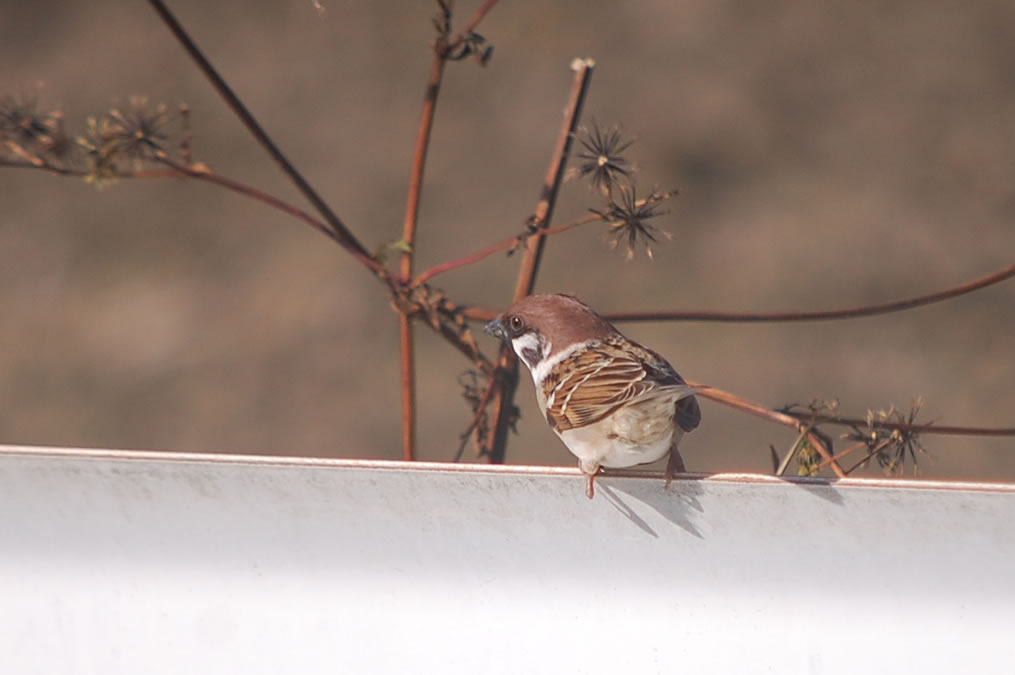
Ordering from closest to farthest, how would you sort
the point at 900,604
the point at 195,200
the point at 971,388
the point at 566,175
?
the point at 900,604 → the point at 566,175 → the point at 971,388 → the point at 195,200

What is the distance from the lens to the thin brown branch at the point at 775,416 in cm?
76

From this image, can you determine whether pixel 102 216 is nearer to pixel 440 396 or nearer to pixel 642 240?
pixel 440 396

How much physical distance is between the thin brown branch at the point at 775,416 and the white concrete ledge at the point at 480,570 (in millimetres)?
74

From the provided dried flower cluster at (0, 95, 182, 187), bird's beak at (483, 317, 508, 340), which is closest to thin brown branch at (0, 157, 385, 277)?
dried flower cluster at (0, 95, 182, 187)

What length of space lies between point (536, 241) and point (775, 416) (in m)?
0.23

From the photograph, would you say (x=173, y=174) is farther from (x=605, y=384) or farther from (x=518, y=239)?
(x=605, y=384)

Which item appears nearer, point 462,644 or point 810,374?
point 462,644

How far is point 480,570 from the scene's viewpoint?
723 millimetres

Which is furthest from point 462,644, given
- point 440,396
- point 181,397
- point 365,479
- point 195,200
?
point 195,200

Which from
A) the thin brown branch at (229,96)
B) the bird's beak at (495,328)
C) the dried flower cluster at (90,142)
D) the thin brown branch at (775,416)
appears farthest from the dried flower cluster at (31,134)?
the thin brown branch at (775,416)

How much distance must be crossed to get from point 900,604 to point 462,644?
11.2 inches

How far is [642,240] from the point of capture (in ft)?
2.56

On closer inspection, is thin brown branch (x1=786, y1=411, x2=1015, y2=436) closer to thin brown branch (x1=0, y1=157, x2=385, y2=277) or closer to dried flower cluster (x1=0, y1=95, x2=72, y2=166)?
thin brown branch (x1=0, y1=157, x2=385, y2=277)

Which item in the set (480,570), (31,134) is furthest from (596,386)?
(31,134)
